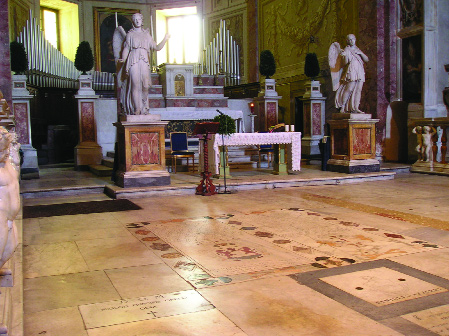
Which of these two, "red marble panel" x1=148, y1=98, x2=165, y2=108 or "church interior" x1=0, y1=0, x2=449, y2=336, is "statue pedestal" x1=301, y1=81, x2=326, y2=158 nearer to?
"church interior" x1=0, y1=0, x2=449, y2=336

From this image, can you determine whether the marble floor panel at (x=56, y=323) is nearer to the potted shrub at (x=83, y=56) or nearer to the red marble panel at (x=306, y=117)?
the potted shrub at (x=83, y=56)

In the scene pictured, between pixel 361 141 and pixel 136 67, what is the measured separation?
4319 mm

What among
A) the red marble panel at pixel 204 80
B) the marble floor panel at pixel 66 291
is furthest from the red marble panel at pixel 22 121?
the marble floor panel at pixel 66 291

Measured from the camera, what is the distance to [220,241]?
4.22 m

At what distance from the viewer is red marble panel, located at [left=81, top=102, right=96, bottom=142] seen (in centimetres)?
1131

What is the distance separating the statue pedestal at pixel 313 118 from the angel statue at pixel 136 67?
19.6ft

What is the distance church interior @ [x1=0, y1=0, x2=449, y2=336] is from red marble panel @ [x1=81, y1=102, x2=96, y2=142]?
33mm

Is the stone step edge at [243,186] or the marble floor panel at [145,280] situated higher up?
the stone step edge at [243,186]

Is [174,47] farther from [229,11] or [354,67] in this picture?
[354,67]

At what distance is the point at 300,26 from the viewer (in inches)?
554

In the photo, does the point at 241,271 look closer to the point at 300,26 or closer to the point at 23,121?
the point at 23,121

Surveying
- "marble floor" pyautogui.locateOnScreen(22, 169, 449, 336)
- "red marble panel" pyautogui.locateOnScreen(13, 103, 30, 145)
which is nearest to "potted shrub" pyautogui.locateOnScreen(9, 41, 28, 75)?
"red marble panel" pyautogui.locateOnScreen(13, 103, 30, 145)

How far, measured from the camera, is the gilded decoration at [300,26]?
41.5 feet

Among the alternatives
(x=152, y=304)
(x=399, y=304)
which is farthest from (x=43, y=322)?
(x=399, y=304)
